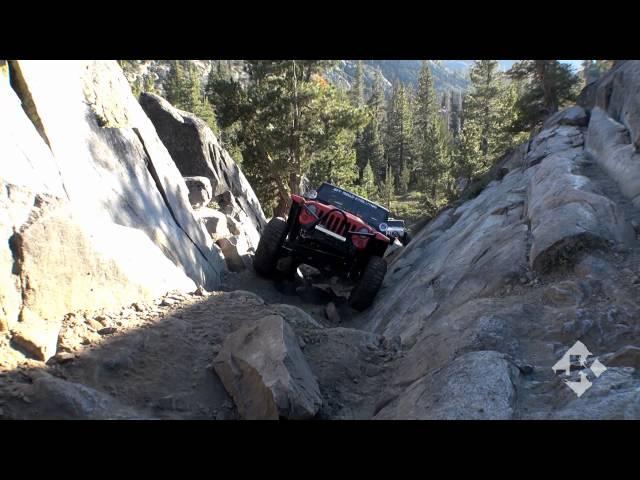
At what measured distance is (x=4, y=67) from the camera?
5.06 metres

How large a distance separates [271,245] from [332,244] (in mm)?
1480

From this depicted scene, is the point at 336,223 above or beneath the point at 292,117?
beneath

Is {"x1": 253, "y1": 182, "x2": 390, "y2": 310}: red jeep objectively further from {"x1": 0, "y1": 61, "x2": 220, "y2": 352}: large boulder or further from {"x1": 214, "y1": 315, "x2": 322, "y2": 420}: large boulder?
{"x1": 214, "y1": 315, "x2": 322, "y2": 420}: large boulder

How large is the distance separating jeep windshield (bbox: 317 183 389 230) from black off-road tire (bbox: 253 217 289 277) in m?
1.27

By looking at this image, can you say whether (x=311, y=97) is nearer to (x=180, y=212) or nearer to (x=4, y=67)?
(x=180, y=212)

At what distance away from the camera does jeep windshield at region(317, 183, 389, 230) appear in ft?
34.4

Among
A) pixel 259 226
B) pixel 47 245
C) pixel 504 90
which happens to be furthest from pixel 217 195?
pixel 504 90

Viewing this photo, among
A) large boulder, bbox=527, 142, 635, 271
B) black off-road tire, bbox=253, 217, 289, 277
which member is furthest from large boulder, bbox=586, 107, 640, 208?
black off-road tire, bbox=253, 217, 289, 277

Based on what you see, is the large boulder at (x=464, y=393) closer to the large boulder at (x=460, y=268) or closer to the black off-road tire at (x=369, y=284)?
the large boulder at (x=460, y=268)

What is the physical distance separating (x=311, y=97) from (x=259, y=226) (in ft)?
19.7

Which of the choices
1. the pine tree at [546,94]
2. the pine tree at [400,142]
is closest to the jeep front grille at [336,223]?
the pine tree at [546,94]

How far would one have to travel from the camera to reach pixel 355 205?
10766mm

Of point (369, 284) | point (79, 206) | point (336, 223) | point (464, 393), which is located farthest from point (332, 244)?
point (464, 393)

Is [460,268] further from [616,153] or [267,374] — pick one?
[267,374]
